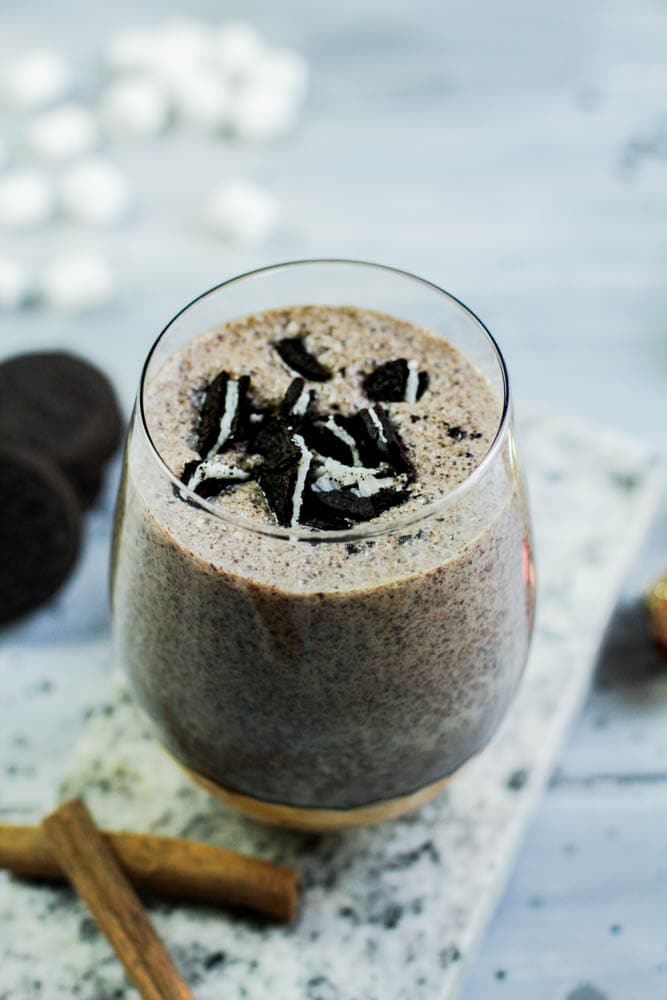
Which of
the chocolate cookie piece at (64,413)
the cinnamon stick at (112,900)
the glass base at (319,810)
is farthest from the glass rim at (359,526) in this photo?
the chocolate cookie piece at (64,413)

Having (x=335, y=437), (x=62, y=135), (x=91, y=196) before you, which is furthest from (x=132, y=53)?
(x=335, y=437)

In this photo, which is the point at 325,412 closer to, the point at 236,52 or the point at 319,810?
the point at 319,810

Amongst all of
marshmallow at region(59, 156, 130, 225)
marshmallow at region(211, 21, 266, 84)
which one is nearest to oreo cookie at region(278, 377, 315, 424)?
marshmallow at region(59, 156, 130, 225)

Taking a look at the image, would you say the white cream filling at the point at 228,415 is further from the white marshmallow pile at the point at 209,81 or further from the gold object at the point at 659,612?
the white marshmallow pile at the point at 209,81

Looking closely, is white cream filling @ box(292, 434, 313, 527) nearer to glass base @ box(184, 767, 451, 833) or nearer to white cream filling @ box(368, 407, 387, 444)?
white cream filling @ box(368, 407, 387, 444)

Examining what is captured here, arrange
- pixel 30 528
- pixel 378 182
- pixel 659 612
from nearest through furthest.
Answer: pixel 659 612 → pixel 30 528 → pixel 378 182

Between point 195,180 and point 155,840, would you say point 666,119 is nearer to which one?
point 195,180

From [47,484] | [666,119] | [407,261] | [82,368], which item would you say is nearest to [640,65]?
[666,119]
